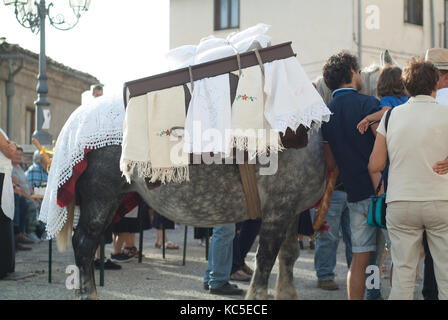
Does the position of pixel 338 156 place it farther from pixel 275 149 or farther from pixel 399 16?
pixel 399 16

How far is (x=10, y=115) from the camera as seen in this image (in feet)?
64.6

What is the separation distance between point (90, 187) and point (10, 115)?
53.6 feet

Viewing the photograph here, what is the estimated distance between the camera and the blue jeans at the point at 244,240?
20.5 ft

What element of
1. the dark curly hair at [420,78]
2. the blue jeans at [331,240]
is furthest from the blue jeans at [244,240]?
the dark curly hair at [420,78]

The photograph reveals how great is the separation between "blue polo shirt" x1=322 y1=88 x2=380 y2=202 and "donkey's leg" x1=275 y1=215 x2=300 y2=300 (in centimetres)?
72

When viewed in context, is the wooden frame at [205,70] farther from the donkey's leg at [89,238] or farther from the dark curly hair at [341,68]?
the donkey's leg at [89,238]

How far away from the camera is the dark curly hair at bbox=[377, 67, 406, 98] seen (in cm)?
434

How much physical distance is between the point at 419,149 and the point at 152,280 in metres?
3.76

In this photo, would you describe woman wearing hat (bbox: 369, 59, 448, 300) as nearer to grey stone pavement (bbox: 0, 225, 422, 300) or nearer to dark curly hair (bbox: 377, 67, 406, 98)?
dark curly hair (bbox: 377, 67, 406, 98)

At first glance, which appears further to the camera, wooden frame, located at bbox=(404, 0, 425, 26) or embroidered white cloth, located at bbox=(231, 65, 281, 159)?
wooden frame, located at bbox=(404, 0, 425, 26)

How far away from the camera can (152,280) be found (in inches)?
253

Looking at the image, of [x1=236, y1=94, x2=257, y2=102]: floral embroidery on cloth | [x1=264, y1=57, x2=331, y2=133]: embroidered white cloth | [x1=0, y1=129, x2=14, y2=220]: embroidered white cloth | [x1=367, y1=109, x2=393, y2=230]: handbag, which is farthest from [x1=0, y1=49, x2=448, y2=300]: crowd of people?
[x1=0, y1=129, x2=14, y2=220]: embroidered white cloth

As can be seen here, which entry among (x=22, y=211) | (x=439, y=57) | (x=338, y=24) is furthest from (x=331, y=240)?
(x=338, y=24)
